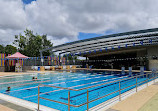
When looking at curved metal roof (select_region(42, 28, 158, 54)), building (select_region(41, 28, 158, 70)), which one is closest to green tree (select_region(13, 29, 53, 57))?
building (select_region(41, 28, 158, 70))

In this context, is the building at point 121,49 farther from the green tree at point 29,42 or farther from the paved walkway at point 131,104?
the paved walkway at point 131,104

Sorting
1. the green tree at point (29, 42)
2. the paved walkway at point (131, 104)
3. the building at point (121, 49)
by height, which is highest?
the green tree at point (29, 42)

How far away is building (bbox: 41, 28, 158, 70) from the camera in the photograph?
17609 mm

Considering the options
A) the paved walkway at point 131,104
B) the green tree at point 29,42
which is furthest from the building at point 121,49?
the paved walkway at point 131,104

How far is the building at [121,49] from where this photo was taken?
1761cm

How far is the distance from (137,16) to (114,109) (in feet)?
45.4

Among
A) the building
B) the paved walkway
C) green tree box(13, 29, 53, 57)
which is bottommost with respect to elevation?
the paved walkway

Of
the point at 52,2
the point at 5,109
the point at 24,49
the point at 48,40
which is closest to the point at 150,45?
the point at 52,2

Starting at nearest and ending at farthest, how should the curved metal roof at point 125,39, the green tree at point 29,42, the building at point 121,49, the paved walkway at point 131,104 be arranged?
1. the paved walkway at point 131,104
2. the curved metal roof at point 125,39
3. the building at point 121,49
4. the green tree at point 29,42

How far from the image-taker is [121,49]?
25969 millimetres

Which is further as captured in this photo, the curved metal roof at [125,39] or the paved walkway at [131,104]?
the curved metal roof at [125,39]

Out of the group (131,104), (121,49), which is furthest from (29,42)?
(131,104)

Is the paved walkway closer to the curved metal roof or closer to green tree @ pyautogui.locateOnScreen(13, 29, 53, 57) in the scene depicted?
the curved metal roof

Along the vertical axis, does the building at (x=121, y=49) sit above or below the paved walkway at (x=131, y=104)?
above
